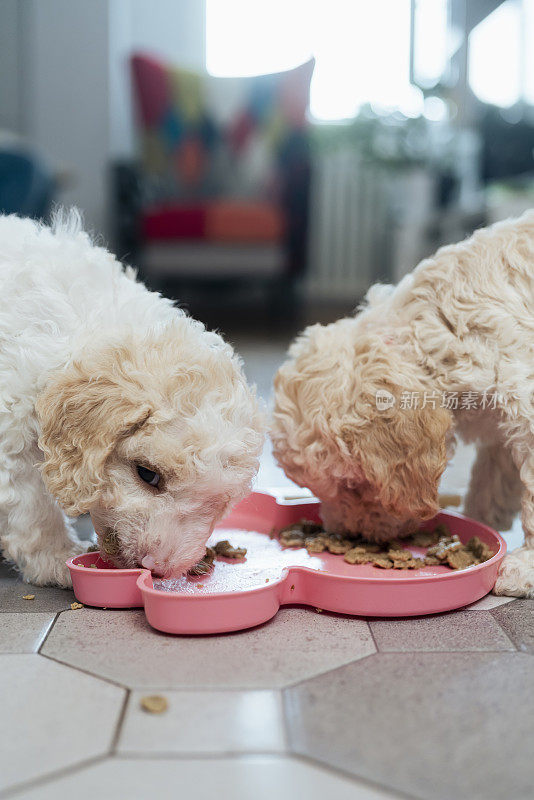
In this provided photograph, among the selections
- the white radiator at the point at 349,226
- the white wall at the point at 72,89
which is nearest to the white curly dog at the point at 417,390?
the white wall at the point at 72,89

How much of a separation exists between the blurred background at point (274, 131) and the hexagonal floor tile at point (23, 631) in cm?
540

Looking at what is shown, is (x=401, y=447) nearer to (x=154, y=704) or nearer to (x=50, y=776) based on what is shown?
(x=154, y=704)

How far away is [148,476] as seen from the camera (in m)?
1.76

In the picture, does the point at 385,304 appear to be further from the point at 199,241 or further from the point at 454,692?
the point at 199,241

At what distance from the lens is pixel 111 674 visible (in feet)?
5.06

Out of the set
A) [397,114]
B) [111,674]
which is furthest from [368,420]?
[397,114]

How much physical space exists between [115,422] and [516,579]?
1.10m

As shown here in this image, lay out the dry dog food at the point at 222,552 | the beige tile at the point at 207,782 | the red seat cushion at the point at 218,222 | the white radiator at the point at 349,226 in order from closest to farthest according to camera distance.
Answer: the beige tile at the point at 207,782
the dry dog food at the point at 222,552
the red seat cushion at the point at 218,222
the white radiator at the point at 349,226

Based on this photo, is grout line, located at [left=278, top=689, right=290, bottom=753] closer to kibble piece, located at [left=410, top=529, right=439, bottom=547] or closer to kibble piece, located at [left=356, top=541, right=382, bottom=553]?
kibble piece, located at [left=356, top=541, right=382, bottom=553]

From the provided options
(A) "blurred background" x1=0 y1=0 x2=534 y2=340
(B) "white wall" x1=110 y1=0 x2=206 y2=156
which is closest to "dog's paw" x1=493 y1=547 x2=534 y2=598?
(A) "blurred background" x1=0 y1=0 x2=534 y2=340

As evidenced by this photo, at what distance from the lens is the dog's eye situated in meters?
1.76

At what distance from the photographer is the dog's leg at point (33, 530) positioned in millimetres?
1936

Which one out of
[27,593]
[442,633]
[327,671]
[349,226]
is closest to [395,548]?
[442,633]

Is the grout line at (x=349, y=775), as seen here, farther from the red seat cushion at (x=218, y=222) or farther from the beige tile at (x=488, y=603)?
the red seat cushion at (x=218, y=222)
